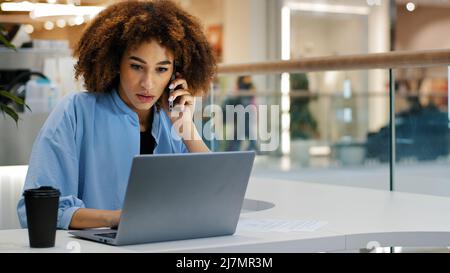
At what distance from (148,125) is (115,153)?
186mm

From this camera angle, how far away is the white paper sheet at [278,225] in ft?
6.40

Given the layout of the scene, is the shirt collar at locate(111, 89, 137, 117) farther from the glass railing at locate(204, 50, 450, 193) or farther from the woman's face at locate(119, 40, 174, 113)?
the glass railing at locate(204, 50, 450, 193)

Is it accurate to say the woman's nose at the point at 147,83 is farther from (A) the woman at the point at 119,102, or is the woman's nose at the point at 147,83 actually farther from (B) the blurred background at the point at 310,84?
(B) the blurred background at the point at 310,84

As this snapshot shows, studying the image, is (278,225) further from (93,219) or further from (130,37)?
(130,37)

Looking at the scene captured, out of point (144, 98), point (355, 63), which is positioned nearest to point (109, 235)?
point (144, 98)

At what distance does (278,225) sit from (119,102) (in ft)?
2.23

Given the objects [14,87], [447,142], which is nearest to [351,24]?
[447,142]

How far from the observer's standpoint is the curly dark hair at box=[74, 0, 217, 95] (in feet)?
7.74

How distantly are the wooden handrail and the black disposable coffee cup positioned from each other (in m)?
1.83

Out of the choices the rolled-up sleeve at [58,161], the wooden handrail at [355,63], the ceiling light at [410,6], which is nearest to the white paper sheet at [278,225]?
the rolled-up sleeve at [58,161]

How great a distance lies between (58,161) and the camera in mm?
2213

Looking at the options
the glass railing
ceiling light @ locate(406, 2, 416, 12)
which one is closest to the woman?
the glass railing
